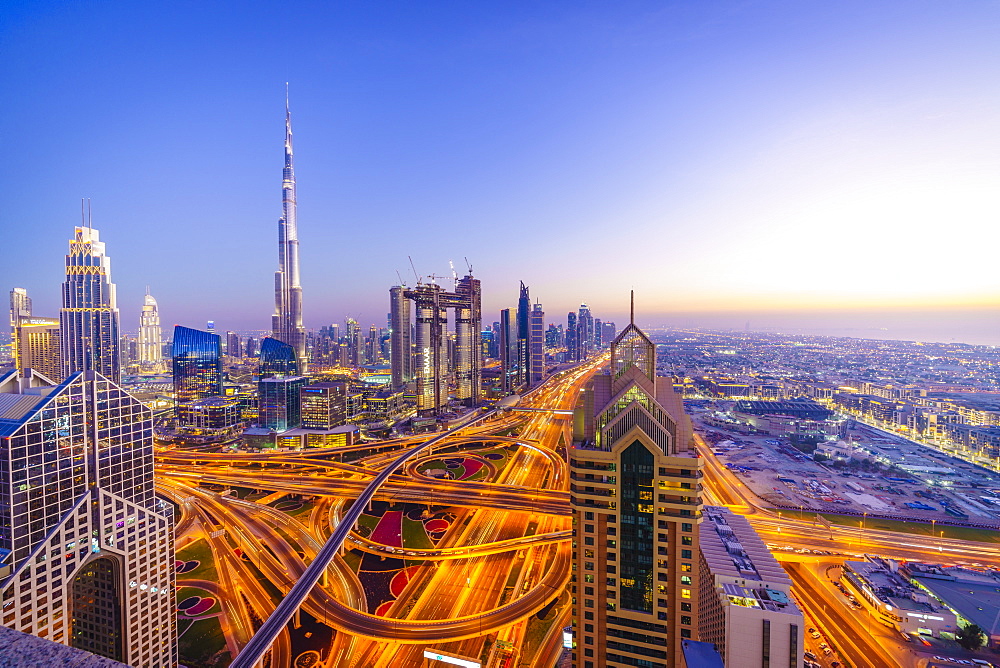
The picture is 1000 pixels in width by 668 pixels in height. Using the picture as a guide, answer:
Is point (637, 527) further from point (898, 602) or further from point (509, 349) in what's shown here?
point (509, 349)

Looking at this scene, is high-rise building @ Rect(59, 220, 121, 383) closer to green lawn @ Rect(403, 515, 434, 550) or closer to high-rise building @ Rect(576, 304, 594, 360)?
green lawn @ Rect(403, 515, 434, 550)

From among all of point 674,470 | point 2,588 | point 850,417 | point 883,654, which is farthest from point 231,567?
point 850,417

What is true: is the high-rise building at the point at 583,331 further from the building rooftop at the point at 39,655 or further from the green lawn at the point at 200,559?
the building rooftop at the point at 39,655

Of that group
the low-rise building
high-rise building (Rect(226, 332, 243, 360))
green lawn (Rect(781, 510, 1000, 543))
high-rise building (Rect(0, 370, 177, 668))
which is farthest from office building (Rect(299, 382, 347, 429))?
high-rise building (Rect(226, 332, 243, 360))

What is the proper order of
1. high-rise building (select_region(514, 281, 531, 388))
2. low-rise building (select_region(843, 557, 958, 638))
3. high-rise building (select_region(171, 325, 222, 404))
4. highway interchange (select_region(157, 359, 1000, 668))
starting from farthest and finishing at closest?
1. high-rise building (select_region(514, 281, 531, 388))
2. high-rise building (select_region(171, 325, 222, 404))
3. low-rise building (select_region(843, 557, 958, 638))
4. highway interchange (select_region(157, 359, 1000, 668))

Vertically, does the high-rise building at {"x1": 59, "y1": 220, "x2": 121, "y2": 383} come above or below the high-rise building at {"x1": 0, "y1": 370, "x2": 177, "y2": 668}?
above

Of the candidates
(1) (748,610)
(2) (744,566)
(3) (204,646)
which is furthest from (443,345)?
(1) (748,610)

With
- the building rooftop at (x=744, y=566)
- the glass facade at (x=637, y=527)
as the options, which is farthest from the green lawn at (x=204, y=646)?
the building rooftop at (x=744, y=566)
